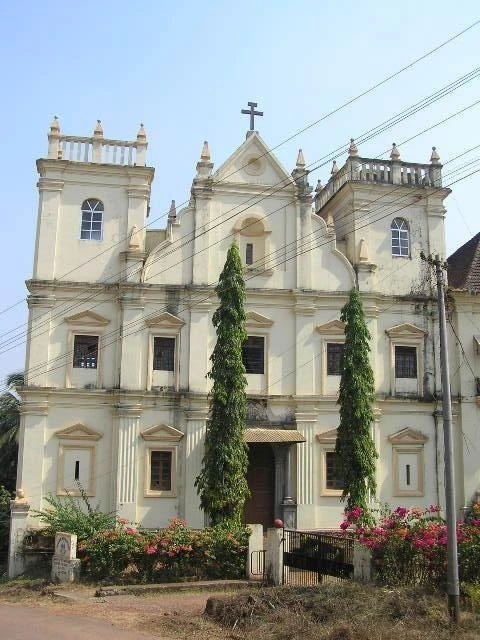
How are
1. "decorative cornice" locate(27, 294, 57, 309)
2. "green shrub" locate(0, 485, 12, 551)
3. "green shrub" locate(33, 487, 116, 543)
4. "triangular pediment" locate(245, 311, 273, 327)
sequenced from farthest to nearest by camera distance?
1. "triangular pediment" locate(245, 311, 273, 327)
2. "decorative cornice" locate(27, 294, 57, 309)
3. "green shrub" locate(0, 485, 12, 551)
4. "green shrub" locate(33, 487, 116, 543)

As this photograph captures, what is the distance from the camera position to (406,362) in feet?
87.8

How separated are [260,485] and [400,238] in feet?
32.5

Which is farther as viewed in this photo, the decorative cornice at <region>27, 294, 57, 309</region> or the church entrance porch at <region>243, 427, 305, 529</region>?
the decorative cornice at <region>27, 294, 57, 309</region>

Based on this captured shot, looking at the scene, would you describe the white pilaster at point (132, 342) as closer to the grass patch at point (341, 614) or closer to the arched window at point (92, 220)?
the arched window at point (92, 220)

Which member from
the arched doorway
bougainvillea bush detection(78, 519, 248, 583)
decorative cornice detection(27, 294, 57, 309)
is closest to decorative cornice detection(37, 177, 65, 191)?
decorative cornice detection(27, 294, 57, 309)

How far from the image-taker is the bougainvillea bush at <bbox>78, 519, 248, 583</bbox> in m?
18.6

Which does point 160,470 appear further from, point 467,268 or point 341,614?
point 467,268

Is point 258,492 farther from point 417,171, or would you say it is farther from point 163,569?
point 417,171

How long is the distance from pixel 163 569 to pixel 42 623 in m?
4.50

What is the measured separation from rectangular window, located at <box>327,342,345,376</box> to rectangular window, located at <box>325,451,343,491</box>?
267 centimetres

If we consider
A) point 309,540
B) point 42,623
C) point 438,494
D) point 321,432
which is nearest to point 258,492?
point 321,432

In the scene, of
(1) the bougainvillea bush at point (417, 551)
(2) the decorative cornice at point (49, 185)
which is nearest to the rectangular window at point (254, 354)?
(2) the decorative cornice at point (49, 185)

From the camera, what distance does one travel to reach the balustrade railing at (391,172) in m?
27.8

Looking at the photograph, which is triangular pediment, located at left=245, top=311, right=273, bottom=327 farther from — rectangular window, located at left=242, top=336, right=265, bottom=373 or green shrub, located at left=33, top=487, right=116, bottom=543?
green shrub, located at left=33, top=487, right=116, bottom=543
